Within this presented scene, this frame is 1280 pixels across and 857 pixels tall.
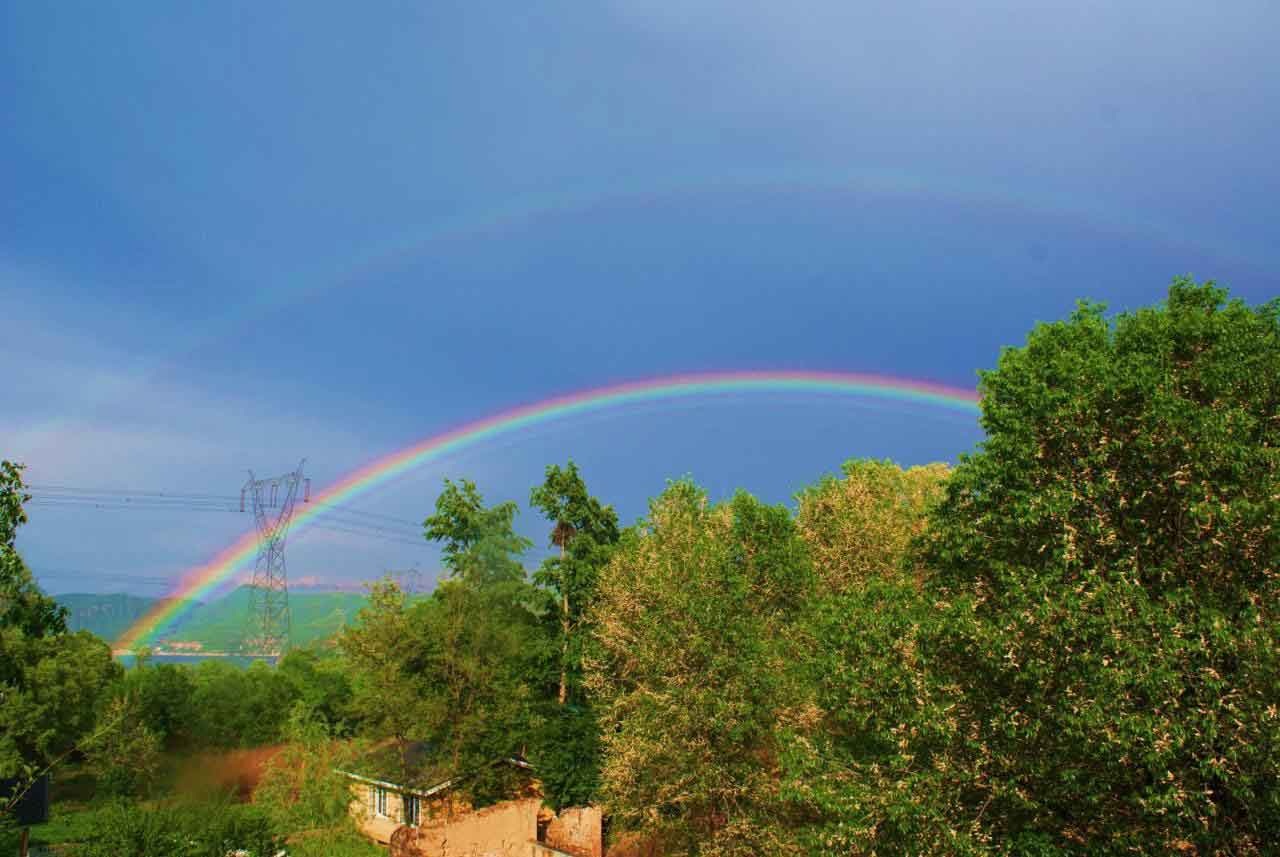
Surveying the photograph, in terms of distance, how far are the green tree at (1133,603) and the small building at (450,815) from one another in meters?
22.6

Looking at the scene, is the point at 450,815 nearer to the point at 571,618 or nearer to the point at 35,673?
the point at 571,618

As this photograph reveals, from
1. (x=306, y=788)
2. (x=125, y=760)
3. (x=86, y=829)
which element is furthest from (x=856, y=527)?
(x=125, y=760)

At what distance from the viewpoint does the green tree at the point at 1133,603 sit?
1288 centimetres

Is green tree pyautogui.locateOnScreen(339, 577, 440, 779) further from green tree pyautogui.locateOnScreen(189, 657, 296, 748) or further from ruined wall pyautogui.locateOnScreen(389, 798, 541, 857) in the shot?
green tree pyautogui.locateOnScreen(189, 657, 296, 748)

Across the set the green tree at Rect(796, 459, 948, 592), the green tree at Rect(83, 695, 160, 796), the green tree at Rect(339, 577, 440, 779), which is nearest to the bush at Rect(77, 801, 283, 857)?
the green tree at Rect(339, 577, 440, 779)

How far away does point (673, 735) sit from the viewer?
1075 inches

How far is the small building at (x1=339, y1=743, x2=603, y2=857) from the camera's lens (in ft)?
115

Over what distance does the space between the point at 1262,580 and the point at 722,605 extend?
54.9 ft

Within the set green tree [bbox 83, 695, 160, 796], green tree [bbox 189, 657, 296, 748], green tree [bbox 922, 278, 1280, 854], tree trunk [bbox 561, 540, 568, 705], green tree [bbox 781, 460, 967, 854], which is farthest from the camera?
green tree [bbox 189, 657, 296, 748]

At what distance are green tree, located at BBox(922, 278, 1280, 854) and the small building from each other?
74.1ft

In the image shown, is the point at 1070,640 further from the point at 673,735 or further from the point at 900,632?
the point at 673,735

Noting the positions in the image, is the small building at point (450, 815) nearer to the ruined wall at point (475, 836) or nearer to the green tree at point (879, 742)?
the ruined wall at point (475, 836)

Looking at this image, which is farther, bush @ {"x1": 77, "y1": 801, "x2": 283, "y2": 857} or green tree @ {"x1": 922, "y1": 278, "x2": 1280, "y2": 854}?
bush @ {"x1": 77, "y1": 801, "x2": 283, "y2": 857}

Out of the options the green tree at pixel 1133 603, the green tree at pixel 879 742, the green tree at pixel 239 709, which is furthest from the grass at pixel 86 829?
the green tree at pixel 1133 603
